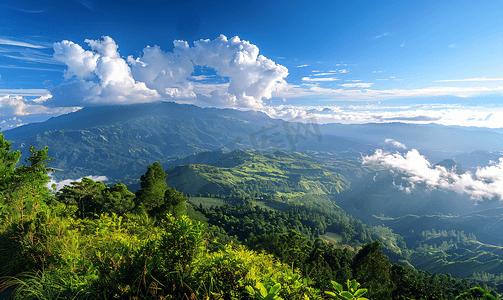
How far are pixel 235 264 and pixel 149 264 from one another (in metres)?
1.88

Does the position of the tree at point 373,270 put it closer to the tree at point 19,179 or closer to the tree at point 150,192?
the tree at point 150,192

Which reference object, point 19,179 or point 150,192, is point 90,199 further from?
point 19,179

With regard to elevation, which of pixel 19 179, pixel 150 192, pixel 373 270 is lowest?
pixel 373 270

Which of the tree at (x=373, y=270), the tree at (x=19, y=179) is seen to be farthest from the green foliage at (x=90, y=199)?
the tree at (x=373, y=270)

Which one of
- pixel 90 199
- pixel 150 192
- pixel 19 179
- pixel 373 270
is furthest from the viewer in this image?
pixel 373 270

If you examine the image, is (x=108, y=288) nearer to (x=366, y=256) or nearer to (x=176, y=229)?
(x=176, y=229)

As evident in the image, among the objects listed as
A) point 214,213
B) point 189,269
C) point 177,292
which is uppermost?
point 189,269

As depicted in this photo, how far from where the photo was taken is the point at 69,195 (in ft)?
110

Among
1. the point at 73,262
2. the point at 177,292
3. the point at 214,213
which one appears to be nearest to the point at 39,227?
the point at 73,262

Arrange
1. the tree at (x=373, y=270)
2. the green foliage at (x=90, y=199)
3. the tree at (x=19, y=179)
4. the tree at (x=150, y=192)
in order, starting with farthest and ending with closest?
the tree at (x=373, y=270) → the tree at (x=150, y=192) → the green foliage at (x=90, y=199) → the tree at (x=19, y=179)

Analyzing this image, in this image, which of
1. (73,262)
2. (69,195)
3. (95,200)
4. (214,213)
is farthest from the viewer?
(214,213)

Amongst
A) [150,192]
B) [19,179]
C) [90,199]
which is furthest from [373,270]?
[90,199]

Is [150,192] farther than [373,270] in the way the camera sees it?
No

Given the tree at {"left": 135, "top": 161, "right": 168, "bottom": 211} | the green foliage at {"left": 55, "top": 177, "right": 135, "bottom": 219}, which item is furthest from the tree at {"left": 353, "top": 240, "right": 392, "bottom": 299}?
the green foliage at {"left": 55, "top": 177, "right": 135, "bottom": 219}
